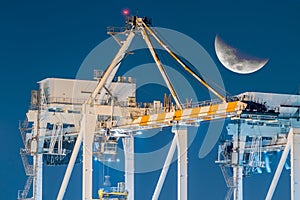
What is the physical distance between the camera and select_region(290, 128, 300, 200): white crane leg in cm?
5525

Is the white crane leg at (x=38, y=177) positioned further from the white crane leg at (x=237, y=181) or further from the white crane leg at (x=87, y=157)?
the white crane leg at (x=237, y=181)

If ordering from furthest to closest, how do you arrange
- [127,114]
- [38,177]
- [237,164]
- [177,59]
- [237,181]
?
[237,181], [237,164], [38,177], [127,114], [177,59]

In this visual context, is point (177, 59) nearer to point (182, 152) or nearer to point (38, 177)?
point (182, 152)

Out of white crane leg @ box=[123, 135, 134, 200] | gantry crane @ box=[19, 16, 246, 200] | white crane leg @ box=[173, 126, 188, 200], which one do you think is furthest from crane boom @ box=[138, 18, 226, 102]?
white crane leg @ box=[123, 135, 134, 200]

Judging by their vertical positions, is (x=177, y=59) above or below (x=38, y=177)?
above

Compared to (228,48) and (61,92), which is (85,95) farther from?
(228,48)

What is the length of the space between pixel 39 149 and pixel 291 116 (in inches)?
637

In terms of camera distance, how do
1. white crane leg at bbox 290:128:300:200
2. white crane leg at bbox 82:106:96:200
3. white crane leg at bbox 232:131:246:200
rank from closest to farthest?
white crane leg at bbox 290:128:300:200 < white crane leg at bbox 82:106:96:200 < white crane leg at bbox 232:131:246:200

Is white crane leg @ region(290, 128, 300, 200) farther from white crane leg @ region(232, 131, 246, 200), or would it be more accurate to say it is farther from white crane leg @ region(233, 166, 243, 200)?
white crane leg @ region(233, 166, 243, 200)

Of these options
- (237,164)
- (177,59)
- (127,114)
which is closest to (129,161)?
(127,114)

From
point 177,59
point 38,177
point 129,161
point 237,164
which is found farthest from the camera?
point 237,164

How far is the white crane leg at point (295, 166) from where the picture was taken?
2175 inches

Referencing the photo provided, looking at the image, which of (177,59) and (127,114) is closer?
(177,59)

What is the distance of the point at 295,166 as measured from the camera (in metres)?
55.8
